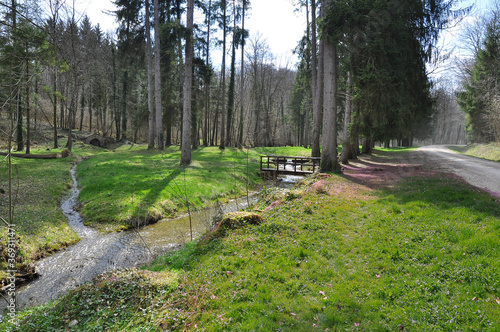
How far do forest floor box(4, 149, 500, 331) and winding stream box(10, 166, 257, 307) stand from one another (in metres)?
1.18

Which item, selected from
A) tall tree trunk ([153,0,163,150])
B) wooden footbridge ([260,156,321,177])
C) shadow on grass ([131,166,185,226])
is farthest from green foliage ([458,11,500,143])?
tall tree trunk ([153,0,163,150])

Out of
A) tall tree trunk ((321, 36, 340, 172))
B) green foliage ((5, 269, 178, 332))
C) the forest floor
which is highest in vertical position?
tall tree trunk ((321, 36, 340, 172))

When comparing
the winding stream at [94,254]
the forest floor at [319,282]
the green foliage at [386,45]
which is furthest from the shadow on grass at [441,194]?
the winding stream at [94,254]

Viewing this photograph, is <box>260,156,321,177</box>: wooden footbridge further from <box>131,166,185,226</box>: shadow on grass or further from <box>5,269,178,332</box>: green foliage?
<box>5,269,178,332</box>: green foliage

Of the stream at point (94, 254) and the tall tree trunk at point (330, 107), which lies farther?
the tall tree trunk at point (330, 107)

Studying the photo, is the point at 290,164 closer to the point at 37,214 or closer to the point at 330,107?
the point at 330,107

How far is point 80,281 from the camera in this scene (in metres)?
5.64

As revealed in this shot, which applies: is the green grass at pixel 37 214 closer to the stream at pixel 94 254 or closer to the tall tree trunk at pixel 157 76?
the stream at pixel 94 254

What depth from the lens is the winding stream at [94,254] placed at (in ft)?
17.6

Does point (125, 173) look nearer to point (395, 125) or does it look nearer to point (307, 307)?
→ point (307, 307)

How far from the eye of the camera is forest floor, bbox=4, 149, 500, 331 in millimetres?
3311

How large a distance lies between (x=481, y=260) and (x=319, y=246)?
2567 mm

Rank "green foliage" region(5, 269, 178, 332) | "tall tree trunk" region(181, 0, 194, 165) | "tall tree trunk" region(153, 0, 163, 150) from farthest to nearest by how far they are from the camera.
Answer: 1. "tall tree trunk" region(153, 0, 163, 150)
2. "tall tree trunk" region(181, 0, 194, 165)
3. "green foliage" region(5, 269, 178, 332)

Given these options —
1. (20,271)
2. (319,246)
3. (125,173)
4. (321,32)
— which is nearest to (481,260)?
(319,246)
